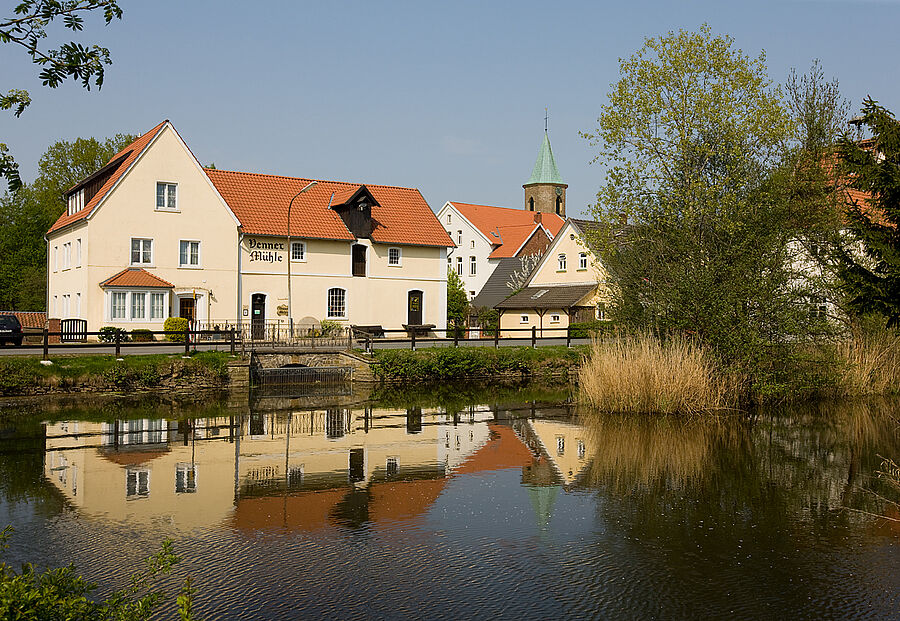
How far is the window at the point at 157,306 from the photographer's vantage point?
36875 mm

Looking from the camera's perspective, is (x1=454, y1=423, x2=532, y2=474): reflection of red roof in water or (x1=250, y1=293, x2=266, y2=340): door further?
(x1=250, y1=293, x2=266, y2=340): door

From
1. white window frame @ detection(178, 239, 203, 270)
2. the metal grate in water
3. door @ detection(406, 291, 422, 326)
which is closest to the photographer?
the metal grate in water

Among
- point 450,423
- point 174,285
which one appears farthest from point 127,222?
point 450,423

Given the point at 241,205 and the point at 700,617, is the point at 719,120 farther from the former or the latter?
the point at 241,205

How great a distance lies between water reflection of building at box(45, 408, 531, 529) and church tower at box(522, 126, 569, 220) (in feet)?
235

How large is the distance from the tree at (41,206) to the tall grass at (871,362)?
54397 millimetres

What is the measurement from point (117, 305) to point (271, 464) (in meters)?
24.4

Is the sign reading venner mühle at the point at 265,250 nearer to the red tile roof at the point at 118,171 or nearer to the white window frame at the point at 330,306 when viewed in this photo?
the white window frame at the point at 330,306

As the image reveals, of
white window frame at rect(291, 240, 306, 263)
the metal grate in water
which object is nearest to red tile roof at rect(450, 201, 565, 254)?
white window frame at rect(291, 240, 306, 263)

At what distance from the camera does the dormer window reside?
41188 mm

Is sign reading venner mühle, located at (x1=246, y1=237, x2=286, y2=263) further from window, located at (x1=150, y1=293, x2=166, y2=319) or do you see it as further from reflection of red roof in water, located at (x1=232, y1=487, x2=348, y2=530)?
reflection of red roof in water, located at (x1=232, y1=487, x2=348, y2=530)

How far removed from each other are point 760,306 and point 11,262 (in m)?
58.5

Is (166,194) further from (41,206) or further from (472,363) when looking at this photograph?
(41,206)

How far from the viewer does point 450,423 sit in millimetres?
20422
